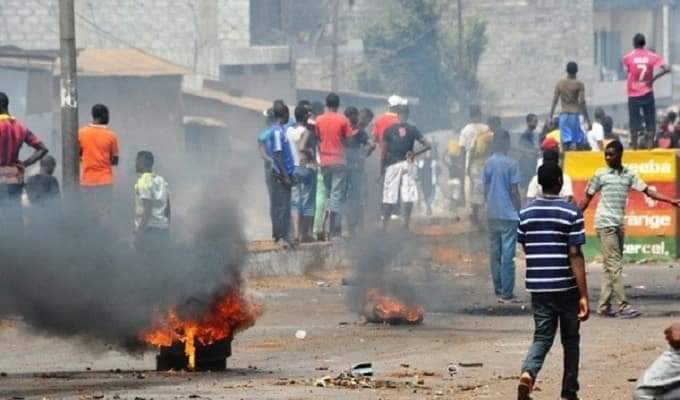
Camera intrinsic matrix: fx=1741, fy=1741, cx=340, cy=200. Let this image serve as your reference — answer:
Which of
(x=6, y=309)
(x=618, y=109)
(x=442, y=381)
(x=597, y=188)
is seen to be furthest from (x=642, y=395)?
(x=618, y=109)

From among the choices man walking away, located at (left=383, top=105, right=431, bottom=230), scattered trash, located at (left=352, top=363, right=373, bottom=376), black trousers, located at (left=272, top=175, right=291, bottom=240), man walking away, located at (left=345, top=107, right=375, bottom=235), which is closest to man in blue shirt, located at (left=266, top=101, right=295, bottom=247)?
black trousers, located at (left=272, top=175, right=291, bottom=240)

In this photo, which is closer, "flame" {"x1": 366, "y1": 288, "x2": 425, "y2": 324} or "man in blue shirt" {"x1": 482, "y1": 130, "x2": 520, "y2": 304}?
"flame" {"x1": 366, "y1": 288, "x2": 425, "y2": 324}

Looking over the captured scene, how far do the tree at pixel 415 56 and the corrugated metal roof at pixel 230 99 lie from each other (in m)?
12.7

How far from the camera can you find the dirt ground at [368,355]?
1122cm

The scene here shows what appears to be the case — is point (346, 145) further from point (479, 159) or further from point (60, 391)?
point (60, 391)

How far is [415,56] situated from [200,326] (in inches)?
1876

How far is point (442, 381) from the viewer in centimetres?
1181

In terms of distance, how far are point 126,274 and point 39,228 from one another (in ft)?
3.13

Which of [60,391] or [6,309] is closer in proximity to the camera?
[60,391]

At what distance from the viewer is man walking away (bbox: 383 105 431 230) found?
23.9 m

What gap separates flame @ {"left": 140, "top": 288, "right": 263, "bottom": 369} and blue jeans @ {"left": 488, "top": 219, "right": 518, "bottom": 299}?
618 cm

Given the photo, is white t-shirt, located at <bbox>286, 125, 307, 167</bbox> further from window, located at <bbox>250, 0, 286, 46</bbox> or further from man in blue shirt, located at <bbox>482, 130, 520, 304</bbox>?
window, located at <bbox>250, 0, 286, 46</bbox>

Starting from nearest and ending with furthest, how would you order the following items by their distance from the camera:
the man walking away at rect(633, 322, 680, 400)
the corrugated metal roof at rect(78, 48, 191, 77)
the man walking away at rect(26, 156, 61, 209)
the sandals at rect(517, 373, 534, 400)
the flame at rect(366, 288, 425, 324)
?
the man walking away at rect(633, 322, 680, 400), the sandals at rect(517, 373, 534, 400), the flame at rect(366, 288, 425, 324), the man walking away at rect(26, 156, 61, 209), the corrugated metal roof at rect(78, 48, 191, 77)

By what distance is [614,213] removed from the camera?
650 inches
